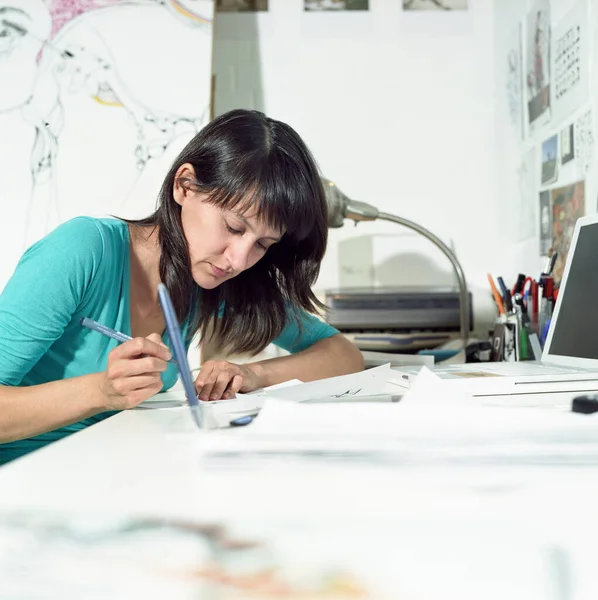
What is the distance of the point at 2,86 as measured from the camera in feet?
5.79

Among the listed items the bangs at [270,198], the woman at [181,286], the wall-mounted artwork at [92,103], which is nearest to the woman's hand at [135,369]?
the woman at [181,286]

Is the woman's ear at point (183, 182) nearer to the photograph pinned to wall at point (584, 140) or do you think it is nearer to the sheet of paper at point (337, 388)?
the sheet of paper at point (337, 388)

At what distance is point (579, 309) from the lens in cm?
109

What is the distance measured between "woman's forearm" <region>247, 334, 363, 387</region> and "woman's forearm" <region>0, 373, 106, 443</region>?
12.8 inches

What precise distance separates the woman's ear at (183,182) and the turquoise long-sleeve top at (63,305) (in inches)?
3.8

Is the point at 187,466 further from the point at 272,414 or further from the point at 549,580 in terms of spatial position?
the point at 549,580

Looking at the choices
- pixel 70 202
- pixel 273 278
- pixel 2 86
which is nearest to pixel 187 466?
pixel 273 278

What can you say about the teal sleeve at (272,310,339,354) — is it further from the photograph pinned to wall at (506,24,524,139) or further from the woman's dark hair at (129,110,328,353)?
the photograph pinned to wall at (506,24,524,139)

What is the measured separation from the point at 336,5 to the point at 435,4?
0.28 metres

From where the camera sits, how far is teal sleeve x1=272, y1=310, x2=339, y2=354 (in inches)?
49.0

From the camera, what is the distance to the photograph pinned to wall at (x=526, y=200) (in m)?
1.71

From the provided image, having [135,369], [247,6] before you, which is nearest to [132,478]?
[135,369]

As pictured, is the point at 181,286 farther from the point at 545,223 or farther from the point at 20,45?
the point at 20,45

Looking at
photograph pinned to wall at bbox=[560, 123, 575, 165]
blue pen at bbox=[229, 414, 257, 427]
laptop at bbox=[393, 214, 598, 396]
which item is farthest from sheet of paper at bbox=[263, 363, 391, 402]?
photograph pinned to wall at bbox=[560, 123, 575, 165]
